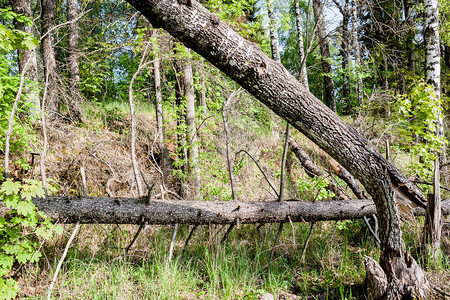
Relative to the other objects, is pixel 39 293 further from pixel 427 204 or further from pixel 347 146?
pixel 427 204

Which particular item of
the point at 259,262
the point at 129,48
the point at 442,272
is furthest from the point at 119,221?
the point at 129,48

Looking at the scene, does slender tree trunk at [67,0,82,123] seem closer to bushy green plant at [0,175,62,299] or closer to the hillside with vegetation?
the hillside with vegetation

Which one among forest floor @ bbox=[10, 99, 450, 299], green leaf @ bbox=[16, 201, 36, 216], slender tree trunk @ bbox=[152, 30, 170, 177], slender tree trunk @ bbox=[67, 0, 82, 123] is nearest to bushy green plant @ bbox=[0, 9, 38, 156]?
forest floor @ bbox=[10, 99, 450, 299]

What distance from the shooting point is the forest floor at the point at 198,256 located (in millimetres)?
3105

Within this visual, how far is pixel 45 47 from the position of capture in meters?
6.78

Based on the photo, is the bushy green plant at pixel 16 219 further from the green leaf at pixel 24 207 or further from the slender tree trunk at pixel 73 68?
the slender tree trunk at pixel 73 68

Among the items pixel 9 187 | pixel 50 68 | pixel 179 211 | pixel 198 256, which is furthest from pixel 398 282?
pixel 50 68

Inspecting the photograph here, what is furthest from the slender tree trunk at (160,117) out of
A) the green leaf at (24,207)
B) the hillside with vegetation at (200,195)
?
the green leaf at (24,207)

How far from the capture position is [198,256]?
12.7ft

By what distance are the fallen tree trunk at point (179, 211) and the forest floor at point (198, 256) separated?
0.27 meters

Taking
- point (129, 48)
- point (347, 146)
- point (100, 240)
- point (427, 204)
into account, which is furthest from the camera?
point (129, 48)

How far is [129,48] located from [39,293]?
5.11m

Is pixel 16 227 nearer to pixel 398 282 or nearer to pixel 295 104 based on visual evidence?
pixel 295 104

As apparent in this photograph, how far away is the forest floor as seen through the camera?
311 cm
